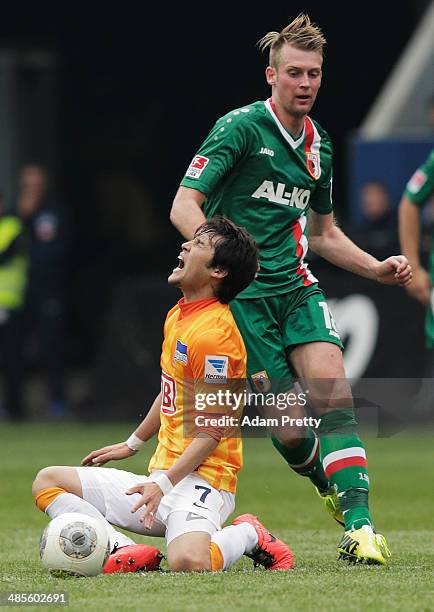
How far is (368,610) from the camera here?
4.86 meters

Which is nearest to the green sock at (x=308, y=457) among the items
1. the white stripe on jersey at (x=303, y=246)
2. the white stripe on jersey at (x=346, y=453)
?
the white stripe on jersey at (x=346, y=453)

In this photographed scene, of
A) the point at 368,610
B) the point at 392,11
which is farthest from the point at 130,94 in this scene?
the point at 368,610

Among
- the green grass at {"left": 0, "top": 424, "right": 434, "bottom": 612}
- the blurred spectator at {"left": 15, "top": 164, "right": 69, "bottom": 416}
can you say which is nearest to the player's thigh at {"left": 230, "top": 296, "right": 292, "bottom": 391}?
the green grass at {"left": 0, "top": 424, "right": 434, "bottom": 612}

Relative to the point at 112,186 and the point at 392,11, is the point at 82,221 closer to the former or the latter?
the point at 112,186

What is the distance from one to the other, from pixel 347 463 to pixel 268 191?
1241mm

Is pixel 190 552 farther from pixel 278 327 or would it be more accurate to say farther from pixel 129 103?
pixel 129 103

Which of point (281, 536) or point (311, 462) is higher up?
point (311, 462)

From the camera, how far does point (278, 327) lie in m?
6.72

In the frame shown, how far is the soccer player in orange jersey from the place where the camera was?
5.89 meters

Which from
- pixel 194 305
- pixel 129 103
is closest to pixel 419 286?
pixel 194 305

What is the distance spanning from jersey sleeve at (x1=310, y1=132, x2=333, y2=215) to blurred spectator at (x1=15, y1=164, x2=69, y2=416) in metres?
7.42

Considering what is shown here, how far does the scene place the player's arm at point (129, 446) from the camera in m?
6.17

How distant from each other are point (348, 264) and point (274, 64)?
955 millimetres

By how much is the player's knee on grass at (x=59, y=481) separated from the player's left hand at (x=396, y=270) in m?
1.51
